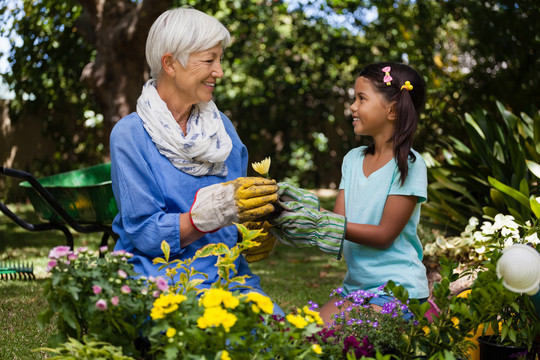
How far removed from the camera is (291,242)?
229 cm

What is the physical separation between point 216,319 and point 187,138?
3.15 feet

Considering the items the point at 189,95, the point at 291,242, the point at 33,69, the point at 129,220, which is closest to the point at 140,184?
the point at 129,220

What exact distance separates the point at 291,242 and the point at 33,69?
709 cm

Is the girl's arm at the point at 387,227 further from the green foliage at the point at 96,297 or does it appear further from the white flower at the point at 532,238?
the green foliage at the point at 96,297

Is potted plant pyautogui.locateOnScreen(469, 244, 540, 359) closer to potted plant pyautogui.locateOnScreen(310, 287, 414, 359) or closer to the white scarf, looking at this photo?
potted plant pyautogui.locateOnScreen(310, 287, 414, 359)

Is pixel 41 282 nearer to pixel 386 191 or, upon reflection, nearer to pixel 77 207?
pixel 77 207

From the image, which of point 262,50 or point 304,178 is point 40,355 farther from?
Answer: point 304,178

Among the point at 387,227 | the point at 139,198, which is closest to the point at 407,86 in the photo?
the point at 387,227

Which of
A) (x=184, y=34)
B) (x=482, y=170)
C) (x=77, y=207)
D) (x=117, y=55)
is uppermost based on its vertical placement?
(x=184, y=34)

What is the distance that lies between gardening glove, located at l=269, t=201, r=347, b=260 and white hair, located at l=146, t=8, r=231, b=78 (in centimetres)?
66

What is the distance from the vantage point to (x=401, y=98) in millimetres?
2488

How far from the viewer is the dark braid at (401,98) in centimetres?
247

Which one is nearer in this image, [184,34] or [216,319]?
[216,319]

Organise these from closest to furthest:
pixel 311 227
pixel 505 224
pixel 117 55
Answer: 1. pixel 311 227
2. pixel 505 224
3. pixel 117 55
